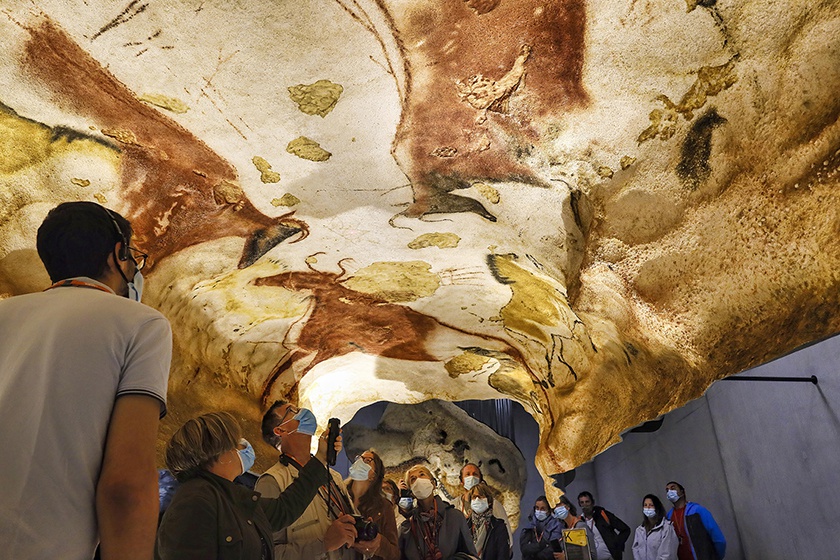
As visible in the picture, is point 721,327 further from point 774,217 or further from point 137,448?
point 137,448

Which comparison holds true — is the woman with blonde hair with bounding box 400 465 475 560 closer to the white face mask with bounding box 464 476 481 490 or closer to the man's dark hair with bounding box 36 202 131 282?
the white face mask with bounding box 464 476 481 490

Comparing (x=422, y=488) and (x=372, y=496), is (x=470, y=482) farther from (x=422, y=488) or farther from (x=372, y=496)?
(x=372, y=496)

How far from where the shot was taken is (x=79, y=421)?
3.76 feet

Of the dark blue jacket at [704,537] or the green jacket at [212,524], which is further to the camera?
the dark blue jacket at [704,537]

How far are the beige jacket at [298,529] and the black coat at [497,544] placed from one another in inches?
95.4

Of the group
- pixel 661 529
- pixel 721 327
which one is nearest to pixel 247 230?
pixel 721 327

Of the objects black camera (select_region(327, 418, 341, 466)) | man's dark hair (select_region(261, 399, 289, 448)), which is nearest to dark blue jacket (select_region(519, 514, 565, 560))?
man's dark hair (select_region(261, 399, 289, 448))

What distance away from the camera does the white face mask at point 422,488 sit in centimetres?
445

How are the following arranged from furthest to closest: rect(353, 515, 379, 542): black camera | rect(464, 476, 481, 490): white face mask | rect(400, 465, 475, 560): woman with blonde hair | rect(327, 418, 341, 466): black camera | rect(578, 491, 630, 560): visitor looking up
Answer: rect(578, 491, 630, 560): visitor looking up
rect(464, 476, 481, 490): white face mask
rect(400, 465, 475, 560): woman with blonde hair
rect(353, 515, 379, 542): black camera
rect(327, 418, 341, 466): black camera

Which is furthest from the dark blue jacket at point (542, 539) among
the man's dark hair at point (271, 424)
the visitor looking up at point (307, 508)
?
the man's dark hair at point (271, 424)

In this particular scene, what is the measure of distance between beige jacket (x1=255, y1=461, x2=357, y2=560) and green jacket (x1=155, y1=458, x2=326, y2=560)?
31.1 inches

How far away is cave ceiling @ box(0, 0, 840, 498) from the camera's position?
272 cm

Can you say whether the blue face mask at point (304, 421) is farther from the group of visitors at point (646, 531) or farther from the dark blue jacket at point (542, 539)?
the dark blue jacket at point (542, 539)

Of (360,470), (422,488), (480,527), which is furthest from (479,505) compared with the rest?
(360,470)
